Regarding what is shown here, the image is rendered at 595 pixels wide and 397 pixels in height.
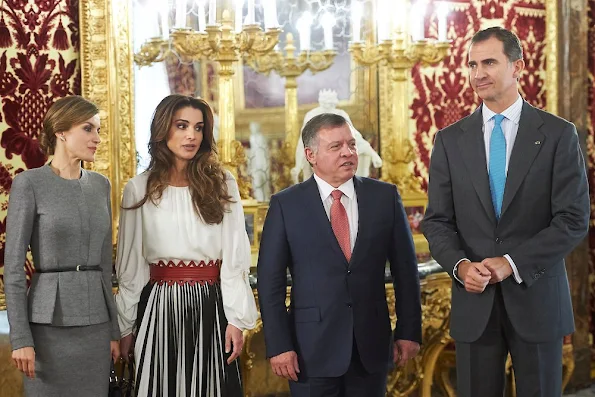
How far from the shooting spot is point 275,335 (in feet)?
10.4

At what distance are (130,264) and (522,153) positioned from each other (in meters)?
1.36

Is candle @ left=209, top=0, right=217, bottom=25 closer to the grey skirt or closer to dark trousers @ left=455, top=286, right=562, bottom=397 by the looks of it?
the grey skirt

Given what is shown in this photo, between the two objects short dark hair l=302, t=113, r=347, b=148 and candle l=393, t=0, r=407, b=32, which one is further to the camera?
candle l=393, t=0, r=407, b=32

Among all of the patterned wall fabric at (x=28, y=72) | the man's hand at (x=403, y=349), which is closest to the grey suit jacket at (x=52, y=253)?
the man's hand at (x=403, y=349)

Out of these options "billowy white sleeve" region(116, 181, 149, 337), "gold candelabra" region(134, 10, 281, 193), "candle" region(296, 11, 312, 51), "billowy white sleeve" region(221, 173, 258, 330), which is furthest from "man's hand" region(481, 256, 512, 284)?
"candle" region(296, 11, 312, 51)

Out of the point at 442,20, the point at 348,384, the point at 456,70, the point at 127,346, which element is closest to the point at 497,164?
the point at 348,384

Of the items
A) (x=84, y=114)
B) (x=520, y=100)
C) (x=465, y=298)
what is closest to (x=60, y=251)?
(x=84, y=114)

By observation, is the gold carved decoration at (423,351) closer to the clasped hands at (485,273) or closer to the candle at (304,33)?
the candle at (304,33)

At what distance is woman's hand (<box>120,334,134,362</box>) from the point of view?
10.9ft

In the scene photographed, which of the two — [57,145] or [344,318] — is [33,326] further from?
[344,318]

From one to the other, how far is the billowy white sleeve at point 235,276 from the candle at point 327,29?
1.89 meters

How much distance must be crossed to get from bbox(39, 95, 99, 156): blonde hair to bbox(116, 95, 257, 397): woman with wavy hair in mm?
261

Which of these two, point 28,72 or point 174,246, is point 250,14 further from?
point 174,246

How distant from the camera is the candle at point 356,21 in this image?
16.6 feet
